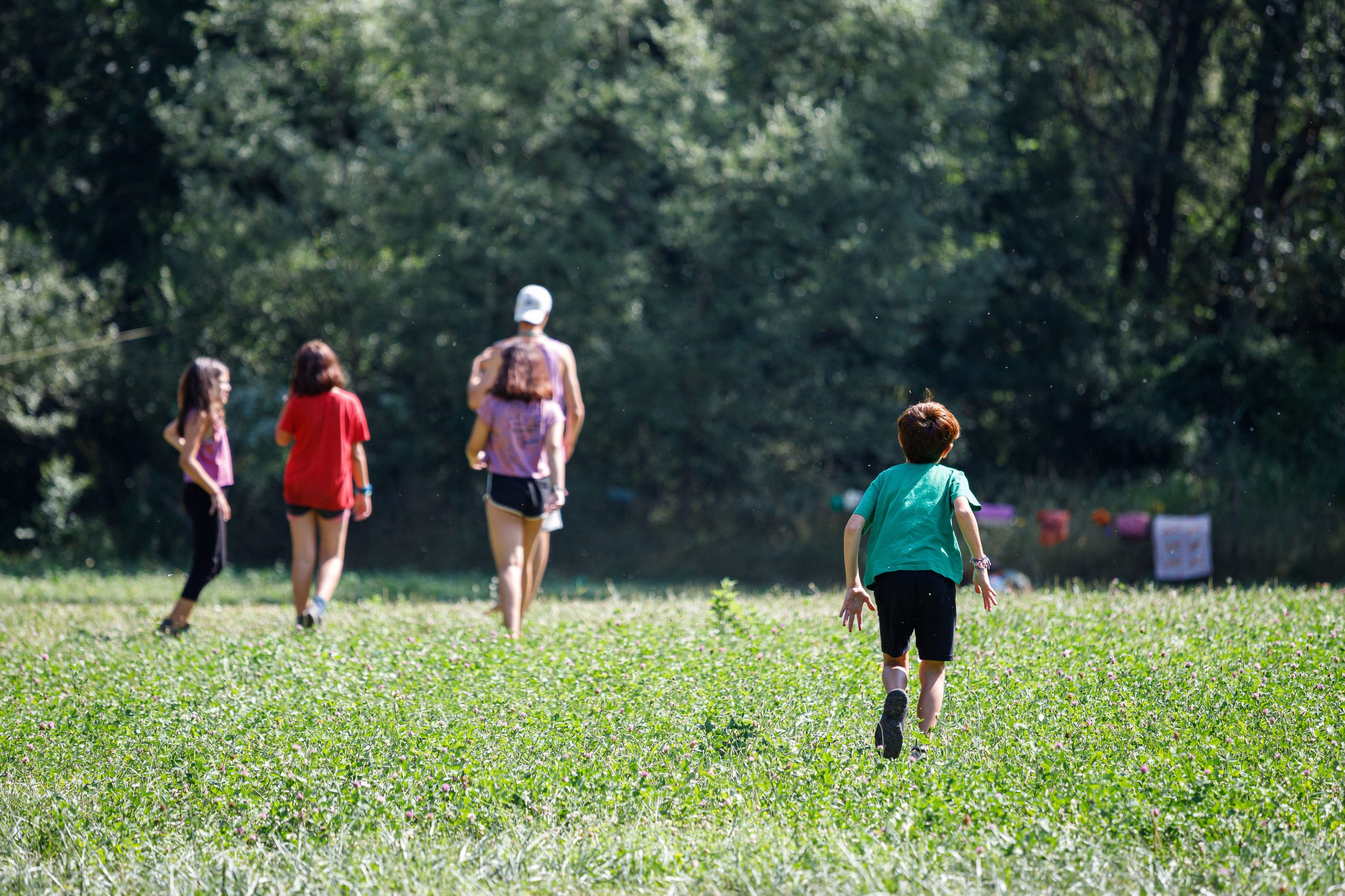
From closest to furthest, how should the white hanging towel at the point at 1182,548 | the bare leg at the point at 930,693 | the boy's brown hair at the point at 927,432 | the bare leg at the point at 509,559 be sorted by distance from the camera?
the bare leg at the point at 930,693, the boy's brown hair at the point at 927,432, the bare leg at the point at 509,559, the white hanging towel at the point at 1182,548

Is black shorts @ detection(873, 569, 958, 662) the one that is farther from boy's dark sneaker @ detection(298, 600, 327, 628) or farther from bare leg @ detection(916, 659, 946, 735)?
boy's dark sneaker @ detection(298, 600, 327, 628)

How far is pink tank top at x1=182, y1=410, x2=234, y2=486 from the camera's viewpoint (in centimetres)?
857

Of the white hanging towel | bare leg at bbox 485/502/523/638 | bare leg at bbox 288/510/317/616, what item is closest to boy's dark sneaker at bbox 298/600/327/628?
bare leg at bbox 288/510/317/616

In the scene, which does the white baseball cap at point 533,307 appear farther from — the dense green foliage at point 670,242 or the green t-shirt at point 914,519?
the dense green foliage at point 670,242

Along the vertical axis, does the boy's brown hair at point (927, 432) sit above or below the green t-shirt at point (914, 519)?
above

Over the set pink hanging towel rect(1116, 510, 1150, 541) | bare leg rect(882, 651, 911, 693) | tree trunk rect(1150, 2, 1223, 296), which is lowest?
bare leg rect(882, 651, 911, 693)

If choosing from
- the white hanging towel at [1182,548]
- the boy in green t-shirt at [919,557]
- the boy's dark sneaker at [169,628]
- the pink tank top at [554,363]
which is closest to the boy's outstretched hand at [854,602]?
the boy in green t-shirt at [919,557]

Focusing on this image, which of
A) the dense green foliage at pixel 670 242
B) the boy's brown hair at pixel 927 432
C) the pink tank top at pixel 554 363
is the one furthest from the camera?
the dense green foliage at pixel 670 242

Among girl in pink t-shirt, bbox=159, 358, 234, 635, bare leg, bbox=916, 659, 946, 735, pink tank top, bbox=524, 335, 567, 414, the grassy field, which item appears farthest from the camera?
pink tank top, bbox=524, 335, 567, 414

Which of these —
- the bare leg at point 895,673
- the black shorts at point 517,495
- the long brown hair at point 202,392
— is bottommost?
the bare leg at point 895,673

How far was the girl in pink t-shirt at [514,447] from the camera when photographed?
8.24m

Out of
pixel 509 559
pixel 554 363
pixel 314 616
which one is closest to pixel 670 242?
pixel 554 363

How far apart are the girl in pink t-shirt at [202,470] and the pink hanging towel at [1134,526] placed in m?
8.68

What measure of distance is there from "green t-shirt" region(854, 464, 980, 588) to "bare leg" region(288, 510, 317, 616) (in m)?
4.48
